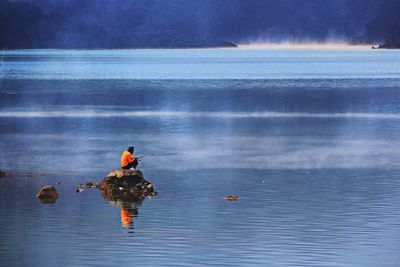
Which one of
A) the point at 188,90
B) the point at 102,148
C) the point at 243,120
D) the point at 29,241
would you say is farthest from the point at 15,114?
the point at 29,241

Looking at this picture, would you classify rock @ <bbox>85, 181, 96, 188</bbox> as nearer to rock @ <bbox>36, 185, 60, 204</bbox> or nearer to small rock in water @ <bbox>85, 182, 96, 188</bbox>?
small rock in water @ <bbox>85, 182, 96, 188</bbox>

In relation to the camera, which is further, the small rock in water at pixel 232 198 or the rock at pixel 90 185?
the rock at pixel 90 185

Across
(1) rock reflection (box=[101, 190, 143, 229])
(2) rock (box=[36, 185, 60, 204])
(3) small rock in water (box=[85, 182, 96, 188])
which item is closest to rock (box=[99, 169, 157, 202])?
(1) rock reflection (box=[101, 190, 143, 229])

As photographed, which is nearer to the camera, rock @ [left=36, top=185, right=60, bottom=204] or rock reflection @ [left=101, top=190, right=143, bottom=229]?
rock reflection @ [left=101, top=190, right=143, bottom=229]

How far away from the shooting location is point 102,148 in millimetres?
74875

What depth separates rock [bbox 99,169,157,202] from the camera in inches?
1955

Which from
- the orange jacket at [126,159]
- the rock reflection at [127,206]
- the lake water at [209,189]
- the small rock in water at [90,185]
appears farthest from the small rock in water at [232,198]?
the small rock in water at [90,185]

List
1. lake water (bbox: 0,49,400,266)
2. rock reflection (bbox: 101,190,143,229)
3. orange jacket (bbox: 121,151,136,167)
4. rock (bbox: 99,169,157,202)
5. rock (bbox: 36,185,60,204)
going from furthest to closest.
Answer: orange jacket (bbox: 121,151,136,167)
rock (bbox: 99,169,157,202)
rock (bbox: 36,185,60,204)
rock reflection (bbox: 101,190,143,229)
lake water (bbox: 0,49,400,266)

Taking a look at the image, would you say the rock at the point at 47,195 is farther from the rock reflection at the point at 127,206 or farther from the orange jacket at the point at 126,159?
the orange jacket at the point at 126,159

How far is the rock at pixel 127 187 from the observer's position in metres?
49.7

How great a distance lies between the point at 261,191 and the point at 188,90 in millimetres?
121076

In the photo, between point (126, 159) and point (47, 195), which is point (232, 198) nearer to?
point (126, 159)

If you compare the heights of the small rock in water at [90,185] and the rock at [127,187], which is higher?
the small rock in water at [90,185]

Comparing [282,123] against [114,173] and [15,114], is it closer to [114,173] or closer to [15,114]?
[15,114]
